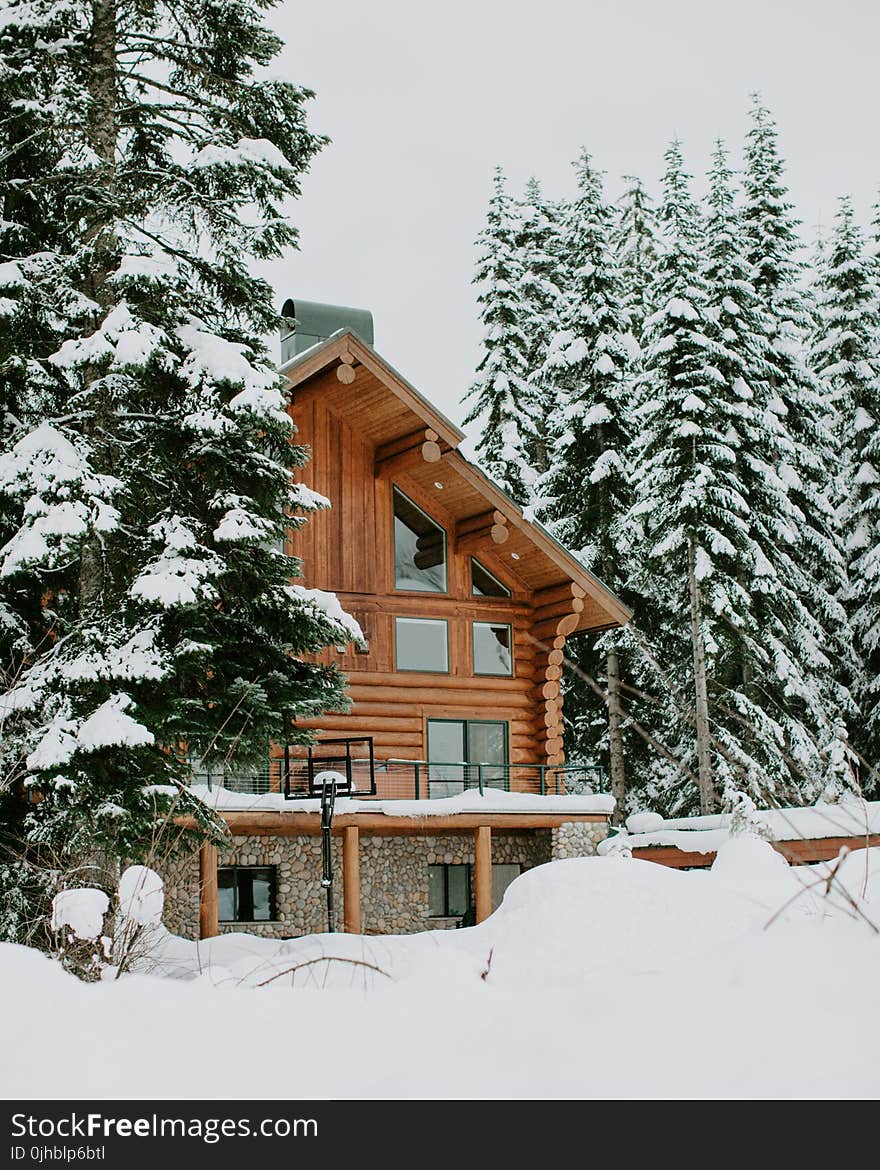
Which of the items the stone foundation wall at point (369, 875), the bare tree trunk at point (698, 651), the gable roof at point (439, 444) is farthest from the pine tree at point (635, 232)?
the stone foundation wall at point (369, 875)

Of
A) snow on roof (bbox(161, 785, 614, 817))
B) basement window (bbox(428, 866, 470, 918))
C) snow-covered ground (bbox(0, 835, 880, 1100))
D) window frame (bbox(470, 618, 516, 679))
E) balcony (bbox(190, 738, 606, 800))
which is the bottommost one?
basement window (bbox(428, 866, 470, 918))

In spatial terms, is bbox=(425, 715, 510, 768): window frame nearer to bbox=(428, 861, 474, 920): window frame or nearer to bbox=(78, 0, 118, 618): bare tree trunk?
bbox=(428, 861, 474, 920): window frame

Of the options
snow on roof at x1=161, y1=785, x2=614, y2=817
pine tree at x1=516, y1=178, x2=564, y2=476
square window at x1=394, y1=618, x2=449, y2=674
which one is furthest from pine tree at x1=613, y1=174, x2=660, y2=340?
snow on roof at x1=161, y1=785, x2=614, y2=817

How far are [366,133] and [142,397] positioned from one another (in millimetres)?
81295

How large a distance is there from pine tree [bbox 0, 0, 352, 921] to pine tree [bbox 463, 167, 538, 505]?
1497 centimetres

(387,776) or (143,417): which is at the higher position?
(143,417)

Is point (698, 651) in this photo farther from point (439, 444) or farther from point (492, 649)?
point (439, 444)

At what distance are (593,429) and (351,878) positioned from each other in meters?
12.9

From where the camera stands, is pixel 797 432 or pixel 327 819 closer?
pixel 327 819

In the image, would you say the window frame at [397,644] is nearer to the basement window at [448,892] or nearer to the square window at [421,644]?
the square window at [421,644]

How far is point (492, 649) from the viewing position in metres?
19.9

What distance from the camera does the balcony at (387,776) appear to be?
16.4 meters

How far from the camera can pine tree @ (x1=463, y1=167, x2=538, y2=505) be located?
2736 centimetres

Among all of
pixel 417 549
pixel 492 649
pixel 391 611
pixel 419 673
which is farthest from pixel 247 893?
pixel 417 549
